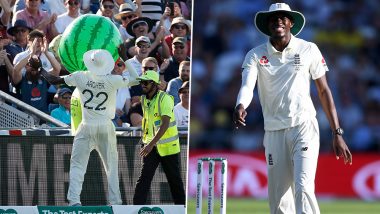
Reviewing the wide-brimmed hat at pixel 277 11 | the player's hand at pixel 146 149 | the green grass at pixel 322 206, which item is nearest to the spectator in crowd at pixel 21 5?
the player's hand at pixel 146 149

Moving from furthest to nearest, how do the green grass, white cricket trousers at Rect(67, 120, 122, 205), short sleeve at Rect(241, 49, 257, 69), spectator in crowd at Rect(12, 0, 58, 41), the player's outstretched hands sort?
the green grass, white cricket trousers at Rect(67, 120, 122, 205), spectator in crowd at Rect(12, 0, 58, 41), short sleeve at Rect(241, 49, 257, 69), the player's outstretched hands

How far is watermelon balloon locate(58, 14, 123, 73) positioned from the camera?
1109cm

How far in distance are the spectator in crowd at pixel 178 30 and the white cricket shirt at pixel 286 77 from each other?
55.1 inches

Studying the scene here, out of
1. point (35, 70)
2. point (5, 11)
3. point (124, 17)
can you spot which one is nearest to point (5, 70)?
point (35, 70)

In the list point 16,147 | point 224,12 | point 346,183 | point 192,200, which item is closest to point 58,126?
point 16,147

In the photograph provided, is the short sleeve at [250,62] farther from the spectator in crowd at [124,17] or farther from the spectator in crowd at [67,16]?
the spectator in crowd at [67,16]

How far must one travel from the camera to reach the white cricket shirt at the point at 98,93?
11125mm

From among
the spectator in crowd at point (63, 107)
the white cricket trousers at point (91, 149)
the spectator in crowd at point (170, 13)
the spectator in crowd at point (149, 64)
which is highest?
the spectator in crowd at point (170, 13)

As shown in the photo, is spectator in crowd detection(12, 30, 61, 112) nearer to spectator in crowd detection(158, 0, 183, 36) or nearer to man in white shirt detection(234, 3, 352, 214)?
spectator in crowd detection(158, 0, 183, 36)

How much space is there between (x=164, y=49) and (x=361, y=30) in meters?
14.0

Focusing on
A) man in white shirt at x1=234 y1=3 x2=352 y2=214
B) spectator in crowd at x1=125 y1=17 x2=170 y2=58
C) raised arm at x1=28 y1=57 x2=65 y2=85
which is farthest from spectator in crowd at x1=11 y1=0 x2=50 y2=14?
man in white shirt at x1=234 y1=3 x2=352 y2=214

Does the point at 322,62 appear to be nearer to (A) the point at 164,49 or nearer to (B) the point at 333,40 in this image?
(A) the point at 164,49

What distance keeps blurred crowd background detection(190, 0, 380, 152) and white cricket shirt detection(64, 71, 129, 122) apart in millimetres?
10637

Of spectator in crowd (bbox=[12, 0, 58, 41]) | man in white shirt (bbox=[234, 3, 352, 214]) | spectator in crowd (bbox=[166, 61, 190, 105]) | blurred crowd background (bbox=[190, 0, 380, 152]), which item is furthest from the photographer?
blurred crowd background (bbox=[190, 0, 380, 152])
